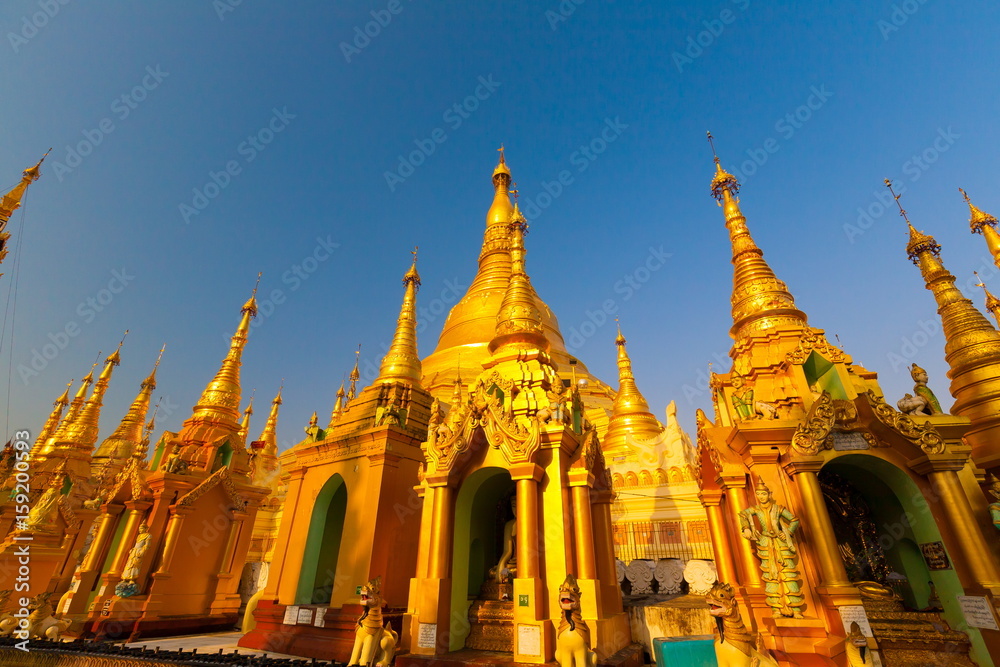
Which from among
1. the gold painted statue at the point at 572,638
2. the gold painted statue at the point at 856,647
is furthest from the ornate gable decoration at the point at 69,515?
the gold painted statue at the point at 856,647

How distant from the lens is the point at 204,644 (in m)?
11.7

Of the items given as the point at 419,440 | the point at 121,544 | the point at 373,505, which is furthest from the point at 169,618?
the point at 419,440

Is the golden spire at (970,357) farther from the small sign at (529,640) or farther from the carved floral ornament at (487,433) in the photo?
the small sign at (529,640)

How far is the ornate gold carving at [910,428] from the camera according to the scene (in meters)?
8.36

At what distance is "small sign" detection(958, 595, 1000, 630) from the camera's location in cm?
718

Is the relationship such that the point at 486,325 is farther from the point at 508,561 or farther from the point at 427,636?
the point at 427,636

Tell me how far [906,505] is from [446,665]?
8.43m

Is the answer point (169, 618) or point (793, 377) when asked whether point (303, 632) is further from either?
point (793, 377)

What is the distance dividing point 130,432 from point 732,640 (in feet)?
94.6

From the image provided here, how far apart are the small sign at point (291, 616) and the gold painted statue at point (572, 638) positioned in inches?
285

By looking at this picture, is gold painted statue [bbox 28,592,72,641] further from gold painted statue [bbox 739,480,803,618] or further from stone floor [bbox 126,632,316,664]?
gold painted statue [bbox 739,480,803,618]

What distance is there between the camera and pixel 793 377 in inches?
451

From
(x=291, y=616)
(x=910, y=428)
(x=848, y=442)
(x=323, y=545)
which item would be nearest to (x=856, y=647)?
(x=848, y=442)

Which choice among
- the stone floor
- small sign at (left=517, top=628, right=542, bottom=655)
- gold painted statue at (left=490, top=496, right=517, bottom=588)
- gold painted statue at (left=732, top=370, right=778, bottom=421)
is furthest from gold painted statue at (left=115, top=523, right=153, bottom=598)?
gold painted statue at (left=732, top=370, right=778, bottom=421)
